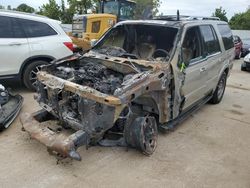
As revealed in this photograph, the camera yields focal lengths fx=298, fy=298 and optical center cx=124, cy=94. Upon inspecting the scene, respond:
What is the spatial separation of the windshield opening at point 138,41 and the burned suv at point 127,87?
0.7 inches

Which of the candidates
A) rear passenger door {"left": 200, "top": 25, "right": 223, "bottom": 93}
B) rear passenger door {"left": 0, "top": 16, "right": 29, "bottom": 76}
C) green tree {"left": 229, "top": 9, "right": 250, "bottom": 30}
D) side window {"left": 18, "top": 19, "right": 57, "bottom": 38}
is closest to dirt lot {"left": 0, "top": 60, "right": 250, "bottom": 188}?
rear passenger door {"left": 200, "top": 25, "right": 223, "bottom": 93}

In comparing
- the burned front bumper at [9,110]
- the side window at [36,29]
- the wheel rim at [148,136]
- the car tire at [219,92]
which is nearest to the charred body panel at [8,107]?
the burned front bumper at [9,110]

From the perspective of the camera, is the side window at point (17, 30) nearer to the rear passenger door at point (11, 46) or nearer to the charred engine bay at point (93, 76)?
the rear passenger door at point (11, 46)

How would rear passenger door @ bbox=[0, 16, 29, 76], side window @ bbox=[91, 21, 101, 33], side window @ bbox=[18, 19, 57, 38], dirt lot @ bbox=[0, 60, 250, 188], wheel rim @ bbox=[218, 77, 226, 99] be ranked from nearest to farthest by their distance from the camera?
dirt lot @ bbox=[0, 60, 250, 188] < rear passenger door @ bbox=[0, 16, 29, 76] < side window @ bbox=[18, 19, 57, 38] < wheel rim @ bbox=[218, 77, 226, 99] < side window @ bbox=[91, 21, 101, 33]

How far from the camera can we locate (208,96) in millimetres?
6848

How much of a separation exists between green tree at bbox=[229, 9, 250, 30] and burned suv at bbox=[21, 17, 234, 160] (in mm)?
38293

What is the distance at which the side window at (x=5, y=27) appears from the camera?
6789mm

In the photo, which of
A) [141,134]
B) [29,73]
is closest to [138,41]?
[141,134]

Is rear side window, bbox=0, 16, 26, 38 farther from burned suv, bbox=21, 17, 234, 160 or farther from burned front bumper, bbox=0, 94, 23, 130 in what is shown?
burned suv, bbox=21, 17, 234, 160

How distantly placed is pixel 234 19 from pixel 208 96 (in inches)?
1651

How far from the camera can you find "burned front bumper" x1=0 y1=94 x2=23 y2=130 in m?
5.03

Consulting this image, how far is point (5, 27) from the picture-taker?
684 cm

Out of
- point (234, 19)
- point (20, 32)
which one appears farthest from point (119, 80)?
point (234, 19)

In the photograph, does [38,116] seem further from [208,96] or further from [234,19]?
[234,19]
